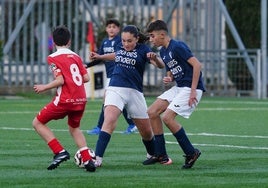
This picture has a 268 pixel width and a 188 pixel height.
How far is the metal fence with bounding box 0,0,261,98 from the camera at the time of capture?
3969 centimetres

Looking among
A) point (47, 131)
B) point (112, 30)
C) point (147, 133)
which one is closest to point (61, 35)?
point (47, 131)

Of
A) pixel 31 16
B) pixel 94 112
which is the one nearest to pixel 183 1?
pixel 31 16

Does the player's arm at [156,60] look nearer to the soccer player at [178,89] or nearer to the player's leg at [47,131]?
the soccer player at [178,89]

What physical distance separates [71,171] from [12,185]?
1656 millimetres

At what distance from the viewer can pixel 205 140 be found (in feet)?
61.0

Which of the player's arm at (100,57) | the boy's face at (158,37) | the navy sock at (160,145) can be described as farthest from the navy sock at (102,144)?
the player's arm at (100,57)

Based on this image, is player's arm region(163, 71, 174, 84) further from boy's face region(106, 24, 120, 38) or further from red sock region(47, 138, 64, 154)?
boy's face region(106, 24, 120, 38)

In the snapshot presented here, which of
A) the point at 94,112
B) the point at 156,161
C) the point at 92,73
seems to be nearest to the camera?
the point at 156,161

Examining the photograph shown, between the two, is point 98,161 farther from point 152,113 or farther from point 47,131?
point 152,113

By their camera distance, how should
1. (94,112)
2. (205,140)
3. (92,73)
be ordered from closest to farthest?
(205,140) → (94,112) → (92,73)

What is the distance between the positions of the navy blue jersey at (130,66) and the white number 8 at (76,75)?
1200mm

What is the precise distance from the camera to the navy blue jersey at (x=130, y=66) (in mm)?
14734

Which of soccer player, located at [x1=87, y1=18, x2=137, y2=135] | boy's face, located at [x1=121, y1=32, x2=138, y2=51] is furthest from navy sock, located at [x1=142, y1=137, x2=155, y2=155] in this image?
soccer player, located at [x1=87, y1=18, x2=137, y2=135]

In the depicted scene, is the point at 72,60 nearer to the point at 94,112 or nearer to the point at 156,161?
the point at 156,161
